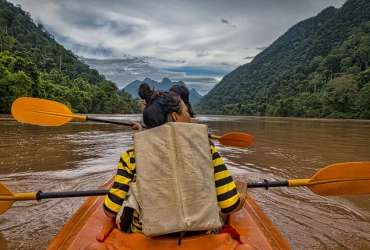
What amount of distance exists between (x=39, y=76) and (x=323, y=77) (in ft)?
177

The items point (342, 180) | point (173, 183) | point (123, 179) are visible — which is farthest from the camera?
point (342, 180)

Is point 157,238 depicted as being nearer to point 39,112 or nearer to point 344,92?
point 39,112

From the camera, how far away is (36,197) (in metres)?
2.05

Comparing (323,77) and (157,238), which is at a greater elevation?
(323,77)

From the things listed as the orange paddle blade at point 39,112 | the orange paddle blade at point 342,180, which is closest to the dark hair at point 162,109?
the orange paddle blade at point 342,180

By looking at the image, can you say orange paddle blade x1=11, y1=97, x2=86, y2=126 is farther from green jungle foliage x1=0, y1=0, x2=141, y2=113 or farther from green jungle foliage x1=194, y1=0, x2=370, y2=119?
green jungle foliage x1=194, y1=0, x2=370, y2=119

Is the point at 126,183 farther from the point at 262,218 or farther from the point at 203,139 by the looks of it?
the point at 262,218

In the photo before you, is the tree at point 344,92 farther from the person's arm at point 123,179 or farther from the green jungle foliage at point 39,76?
the person's arm at point 123,179

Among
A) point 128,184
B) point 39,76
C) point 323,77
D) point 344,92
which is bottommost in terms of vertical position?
point 128,184

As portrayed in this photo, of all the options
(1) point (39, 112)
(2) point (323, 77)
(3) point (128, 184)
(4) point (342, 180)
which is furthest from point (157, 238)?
(2) point (323, 77)

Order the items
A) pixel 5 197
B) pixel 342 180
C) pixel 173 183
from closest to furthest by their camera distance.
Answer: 1. pixel 173 183
2. pixel 5 197
3. pixel 342 180

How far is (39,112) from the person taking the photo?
365cm

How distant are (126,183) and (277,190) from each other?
2853mm

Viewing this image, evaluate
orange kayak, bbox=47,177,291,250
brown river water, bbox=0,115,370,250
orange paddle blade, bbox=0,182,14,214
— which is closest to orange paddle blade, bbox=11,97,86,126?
brown river water, bbox=0,115,370,250
